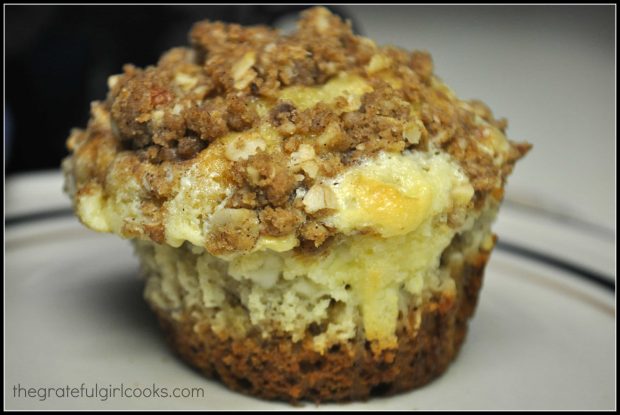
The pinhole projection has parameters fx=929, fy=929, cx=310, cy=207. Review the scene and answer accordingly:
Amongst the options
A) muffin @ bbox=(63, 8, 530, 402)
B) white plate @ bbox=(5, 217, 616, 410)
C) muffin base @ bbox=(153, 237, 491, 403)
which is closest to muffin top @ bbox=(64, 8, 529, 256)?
muffin @ bbox=(63, 8, 530, 402)

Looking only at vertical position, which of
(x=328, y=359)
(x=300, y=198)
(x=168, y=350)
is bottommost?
(x=168, y=350)

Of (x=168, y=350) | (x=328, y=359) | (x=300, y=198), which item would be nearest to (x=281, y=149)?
(x=300, y=198)

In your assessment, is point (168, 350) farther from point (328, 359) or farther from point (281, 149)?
point (281, 149)

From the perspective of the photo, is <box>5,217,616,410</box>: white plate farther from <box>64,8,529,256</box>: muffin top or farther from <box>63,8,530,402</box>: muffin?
<box>64,8,529,256</box>: muffin top

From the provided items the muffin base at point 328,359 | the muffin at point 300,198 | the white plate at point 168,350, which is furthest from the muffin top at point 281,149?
the white plate at point 168,350

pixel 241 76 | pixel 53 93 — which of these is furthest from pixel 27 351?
pixel 53 93

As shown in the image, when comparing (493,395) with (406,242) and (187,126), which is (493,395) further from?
(187,126)
